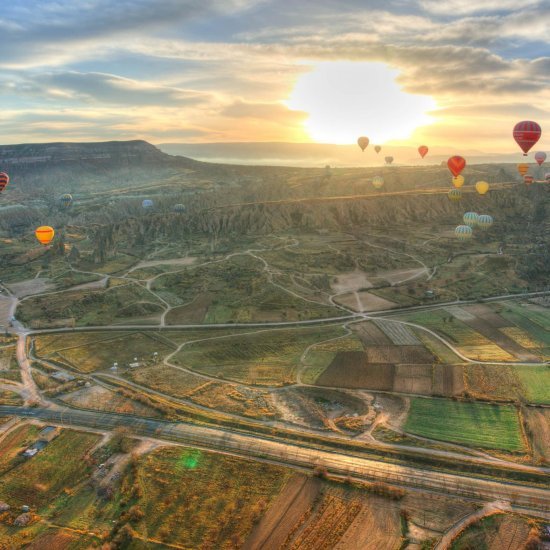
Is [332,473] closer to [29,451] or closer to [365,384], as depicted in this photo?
[365,384]

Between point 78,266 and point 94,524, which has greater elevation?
point 78,266

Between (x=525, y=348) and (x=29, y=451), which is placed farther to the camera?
(x=525, y=348)

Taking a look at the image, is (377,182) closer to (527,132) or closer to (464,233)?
(464,233)

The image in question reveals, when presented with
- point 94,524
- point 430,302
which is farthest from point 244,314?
point 94,524

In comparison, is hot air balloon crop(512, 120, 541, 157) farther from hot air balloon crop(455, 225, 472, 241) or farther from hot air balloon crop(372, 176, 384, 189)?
hot air balloon crop(372, 176, 384, 189)

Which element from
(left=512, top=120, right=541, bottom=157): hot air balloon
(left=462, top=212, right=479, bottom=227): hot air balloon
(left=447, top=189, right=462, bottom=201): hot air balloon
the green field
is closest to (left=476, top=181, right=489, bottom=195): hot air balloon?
(left=447, top=189, right=462, bottom=201): hot air balloon

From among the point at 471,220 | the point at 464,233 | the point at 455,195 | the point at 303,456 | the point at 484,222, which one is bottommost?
the point at 303,456

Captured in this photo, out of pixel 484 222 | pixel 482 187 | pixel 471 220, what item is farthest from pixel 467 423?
pixel 482 187
